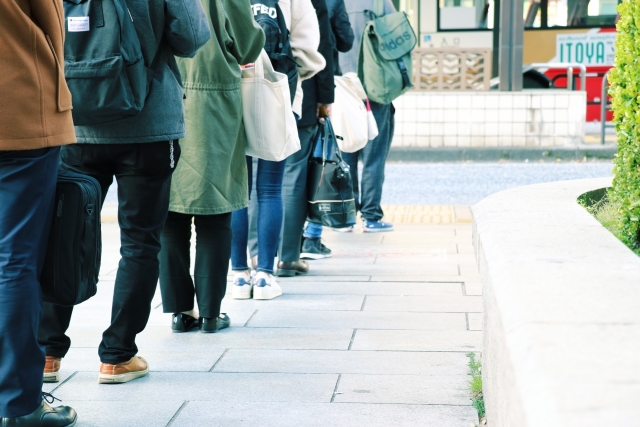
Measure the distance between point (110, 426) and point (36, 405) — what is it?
0.29 meters

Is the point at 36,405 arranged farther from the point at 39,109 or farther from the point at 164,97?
the point at 164,97

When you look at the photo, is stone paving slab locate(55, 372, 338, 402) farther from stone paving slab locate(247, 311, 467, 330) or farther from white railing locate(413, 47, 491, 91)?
white railing locate(413, 47, 491, 91)

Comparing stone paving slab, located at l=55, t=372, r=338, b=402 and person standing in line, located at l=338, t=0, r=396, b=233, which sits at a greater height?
person standing in line, located at l=338, t=0, r=396, b=233

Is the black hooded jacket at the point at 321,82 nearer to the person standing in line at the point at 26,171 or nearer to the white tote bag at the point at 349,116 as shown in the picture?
the white tote bag at the point at 349,116

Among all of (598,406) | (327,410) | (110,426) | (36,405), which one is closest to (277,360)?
(327,410)

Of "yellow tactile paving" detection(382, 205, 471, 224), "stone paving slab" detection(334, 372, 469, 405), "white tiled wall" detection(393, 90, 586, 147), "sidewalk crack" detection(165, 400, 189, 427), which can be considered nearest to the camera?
"sidewalk crack" detection(165, 400, 189, 427)

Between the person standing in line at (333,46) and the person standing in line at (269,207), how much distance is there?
54cm

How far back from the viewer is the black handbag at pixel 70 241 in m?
3.03

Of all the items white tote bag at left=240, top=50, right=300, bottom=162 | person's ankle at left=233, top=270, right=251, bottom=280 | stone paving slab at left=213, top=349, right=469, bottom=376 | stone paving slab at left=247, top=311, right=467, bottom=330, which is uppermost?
white tote bag at left=240, top=50, right=300, bottom=162

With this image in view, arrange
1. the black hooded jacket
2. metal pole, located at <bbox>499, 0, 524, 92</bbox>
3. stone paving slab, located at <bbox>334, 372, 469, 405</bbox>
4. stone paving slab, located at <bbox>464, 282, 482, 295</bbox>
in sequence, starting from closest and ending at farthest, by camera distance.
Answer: stone paving slab, located at <bbox>334, 372, 469, 405</bbox> → stone paving slab, located at <bbox>464, 282, 482, 295</bbox> → the black hooded jacket → metal pole, located at <bbox>499, 0, 524, 92</bbox>

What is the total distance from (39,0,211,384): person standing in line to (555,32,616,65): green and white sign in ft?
46.0

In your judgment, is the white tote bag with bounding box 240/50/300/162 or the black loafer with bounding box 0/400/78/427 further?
the white tote bag with bounding box 240/50/300/162

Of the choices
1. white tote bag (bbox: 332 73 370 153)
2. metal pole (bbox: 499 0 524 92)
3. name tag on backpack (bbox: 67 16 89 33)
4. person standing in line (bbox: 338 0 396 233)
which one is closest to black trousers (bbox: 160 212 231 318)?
name tag on backpack (bbox: 67 16 89 33)

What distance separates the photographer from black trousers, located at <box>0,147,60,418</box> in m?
2.78
